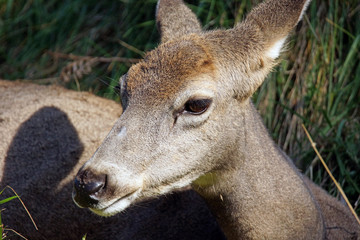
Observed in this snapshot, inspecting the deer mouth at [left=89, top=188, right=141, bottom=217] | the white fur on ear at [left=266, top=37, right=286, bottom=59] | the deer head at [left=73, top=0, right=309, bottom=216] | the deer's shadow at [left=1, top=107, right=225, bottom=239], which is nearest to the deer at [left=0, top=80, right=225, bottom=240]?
the deer's shadow at [left=1, top=107, right=225, bottom=239]

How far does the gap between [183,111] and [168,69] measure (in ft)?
0.87

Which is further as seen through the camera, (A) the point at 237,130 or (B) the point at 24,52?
(B) the point at 24,52

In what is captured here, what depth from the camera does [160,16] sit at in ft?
13.4

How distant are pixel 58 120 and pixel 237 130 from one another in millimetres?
1814

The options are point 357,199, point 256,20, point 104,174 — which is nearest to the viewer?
point 104,174

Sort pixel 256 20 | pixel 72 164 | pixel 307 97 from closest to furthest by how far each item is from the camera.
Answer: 1. pixel 256 20
2. pixel 72 164
3. pixel 307 97

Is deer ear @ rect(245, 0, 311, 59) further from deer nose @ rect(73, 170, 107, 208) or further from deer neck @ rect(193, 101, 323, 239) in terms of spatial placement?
deer nose @ rect(73, 170, 107, 208)

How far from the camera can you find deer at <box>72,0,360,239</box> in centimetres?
311

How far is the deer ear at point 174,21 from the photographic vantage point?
3902 mm

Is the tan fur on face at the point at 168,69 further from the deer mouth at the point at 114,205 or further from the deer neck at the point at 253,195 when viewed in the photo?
the deer mouth at the point at 114,205

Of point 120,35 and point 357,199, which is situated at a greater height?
point 120,35

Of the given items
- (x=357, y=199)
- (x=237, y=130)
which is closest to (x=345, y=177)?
(x=357, y=199)

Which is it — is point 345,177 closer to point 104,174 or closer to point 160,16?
point 160,16

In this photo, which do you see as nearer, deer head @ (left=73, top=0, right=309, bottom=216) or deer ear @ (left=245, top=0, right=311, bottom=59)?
deer head @ (left=73, top=0, right=309, bottom=216)
